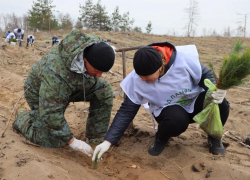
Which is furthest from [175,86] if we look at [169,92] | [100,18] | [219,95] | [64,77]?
[100,18]

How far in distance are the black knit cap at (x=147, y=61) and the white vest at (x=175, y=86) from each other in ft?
0.93

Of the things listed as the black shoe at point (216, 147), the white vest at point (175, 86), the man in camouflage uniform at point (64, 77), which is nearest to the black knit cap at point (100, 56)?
the man in camouflage uniform at point (64, 77)

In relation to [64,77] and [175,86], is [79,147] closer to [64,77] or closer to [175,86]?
[64,77]

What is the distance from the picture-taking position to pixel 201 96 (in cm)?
224

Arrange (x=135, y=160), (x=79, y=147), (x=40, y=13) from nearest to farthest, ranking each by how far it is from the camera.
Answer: (x=79, y=147), (x=135, y=160), (x=40, y=13)

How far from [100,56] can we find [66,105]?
72cm

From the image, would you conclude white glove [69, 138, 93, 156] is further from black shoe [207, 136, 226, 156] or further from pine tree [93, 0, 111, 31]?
pine tree [93, 0, 111, 31]

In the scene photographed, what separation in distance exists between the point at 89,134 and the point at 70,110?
1274 mm

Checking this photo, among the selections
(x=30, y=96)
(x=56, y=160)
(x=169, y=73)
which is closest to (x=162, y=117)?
(x=169, y=73)

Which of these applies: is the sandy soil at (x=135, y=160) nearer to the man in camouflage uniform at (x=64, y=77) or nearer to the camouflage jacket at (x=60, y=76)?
the man in camouflage uniform at (x=64, y=77)

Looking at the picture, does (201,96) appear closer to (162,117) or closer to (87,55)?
(162,117)

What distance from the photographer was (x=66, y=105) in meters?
2.29

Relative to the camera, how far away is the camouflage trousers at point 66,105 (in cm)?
236

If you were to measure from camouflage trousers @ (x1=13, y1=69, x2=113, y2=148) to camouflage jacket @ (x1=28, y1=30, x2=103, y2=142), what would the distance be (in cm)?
23
